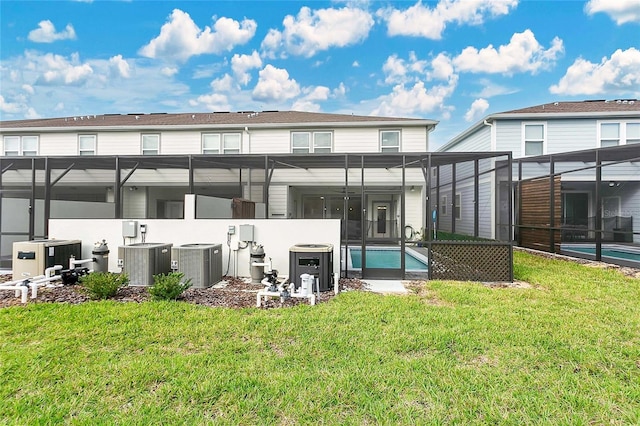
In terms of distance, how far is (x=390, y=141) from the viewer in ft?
37.9

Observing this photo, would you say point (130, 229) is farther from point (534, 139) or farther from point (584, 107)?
point (584, 107)

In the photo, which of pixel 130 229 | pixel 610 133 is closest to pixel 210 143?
pixel 130 229

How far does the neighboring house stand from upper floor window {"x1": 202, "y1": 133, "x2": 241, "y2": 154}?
10.0 meters

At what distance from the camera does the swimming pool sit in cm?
935

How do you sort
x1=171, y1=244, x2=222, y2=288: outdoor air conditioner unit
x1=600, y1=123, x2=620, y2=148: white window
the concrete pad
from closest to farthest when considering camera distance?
1. the concrete pad
2. x1=171, y1=244, x2=222, y2=288: outdoor air conditioner unit
3. x1=600, y1=123, x2=620, y2=148: white window

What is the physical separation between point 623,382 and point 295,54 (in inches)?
716

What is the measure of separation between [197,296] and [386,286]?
139 inches

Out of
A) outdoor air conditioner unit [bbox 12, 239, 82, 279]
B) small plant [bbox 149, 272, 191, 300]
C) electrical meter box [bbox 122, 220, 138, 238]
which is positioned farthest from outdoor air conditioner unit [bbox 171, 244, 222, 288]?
outdoor air conditioner unit [bbox 12, 239, 82, 279]

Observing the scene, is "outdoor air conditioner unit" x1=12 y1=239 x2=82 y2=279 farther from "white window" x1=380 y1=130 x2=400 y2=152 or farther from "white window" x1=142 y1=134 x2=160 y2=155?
"white window" x1=380 y1=130 x2=400 y2=152

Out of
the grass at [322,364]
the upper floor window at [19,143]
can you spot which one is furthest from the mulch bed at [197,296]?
the upper floor window at [19,143]

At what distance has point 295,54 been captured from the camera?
56.0 ft

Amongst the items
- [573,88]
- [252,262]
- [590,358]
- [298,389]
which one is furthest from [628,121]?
[298,389]

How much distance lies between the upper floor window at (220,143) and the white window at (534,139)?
11363mm

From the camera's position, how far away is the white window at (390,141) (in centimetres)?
1148
